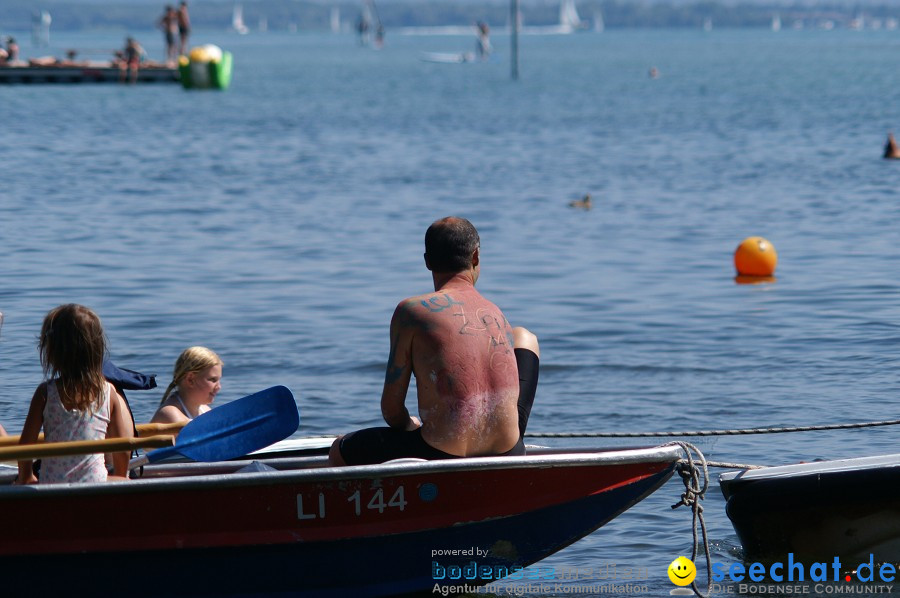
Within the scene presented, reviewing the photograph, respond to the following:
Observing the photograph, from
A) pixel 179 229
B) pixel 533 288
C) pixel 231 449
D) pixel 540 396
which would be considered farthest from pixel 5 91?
pixel 231 449

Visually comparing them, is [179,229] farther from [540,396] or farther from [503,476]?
[503,476]

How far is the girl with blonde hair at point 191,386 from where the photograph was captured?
6.88m

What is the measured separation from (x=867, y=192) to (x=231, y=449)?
2102 centimetres

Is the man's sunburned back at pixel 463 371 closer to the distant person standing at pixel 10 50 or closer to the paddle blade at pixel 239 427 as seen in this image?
the paddle blade at pixel 239 427

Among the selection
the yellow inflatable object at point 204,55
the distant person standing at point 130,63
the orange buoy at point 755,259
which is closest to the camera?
the orange buoy at point 755,259

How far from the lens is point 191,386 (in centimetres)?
696

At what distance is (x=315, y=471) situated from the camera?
230 inches

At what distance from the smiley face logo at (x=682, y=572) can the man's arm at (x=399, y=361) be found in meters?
1.93

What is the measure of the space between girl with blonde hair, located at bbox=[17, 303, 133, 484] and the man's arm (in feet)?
3.67

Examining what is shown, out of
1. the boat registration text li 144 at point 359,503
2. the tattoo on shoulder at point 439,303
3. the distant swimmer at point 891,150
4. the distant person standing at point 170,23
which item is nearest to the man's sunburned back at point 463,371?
the tattoo on shoulder at point 439,303

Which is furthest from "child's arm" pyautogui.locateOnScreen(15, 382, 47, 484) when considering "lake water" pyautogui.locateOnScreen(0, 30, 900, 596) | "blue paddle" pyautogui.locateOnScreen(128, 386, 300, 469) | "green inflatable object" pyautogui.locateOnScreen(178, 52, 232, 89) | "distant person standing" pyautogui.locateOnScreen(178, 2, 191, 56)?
"green inflatable object" pyautogui.locateOnScreen(178, 52, 232, 89)

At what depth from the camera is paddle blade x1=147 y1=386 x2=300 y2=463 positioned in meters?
6.10

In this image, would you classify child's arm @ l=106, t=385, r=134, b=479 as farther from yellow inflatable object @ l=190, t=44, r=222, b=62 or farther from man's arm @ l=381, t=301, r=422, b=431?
yellow inflatable object @ l=190, t=44, r=222, b=62

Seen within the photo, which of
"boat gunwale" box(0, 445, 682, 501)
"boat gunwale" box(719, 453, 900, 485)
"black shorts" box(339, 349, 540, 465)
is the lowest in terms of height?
"boat gunwale" box(719, 453, 900, 485)
